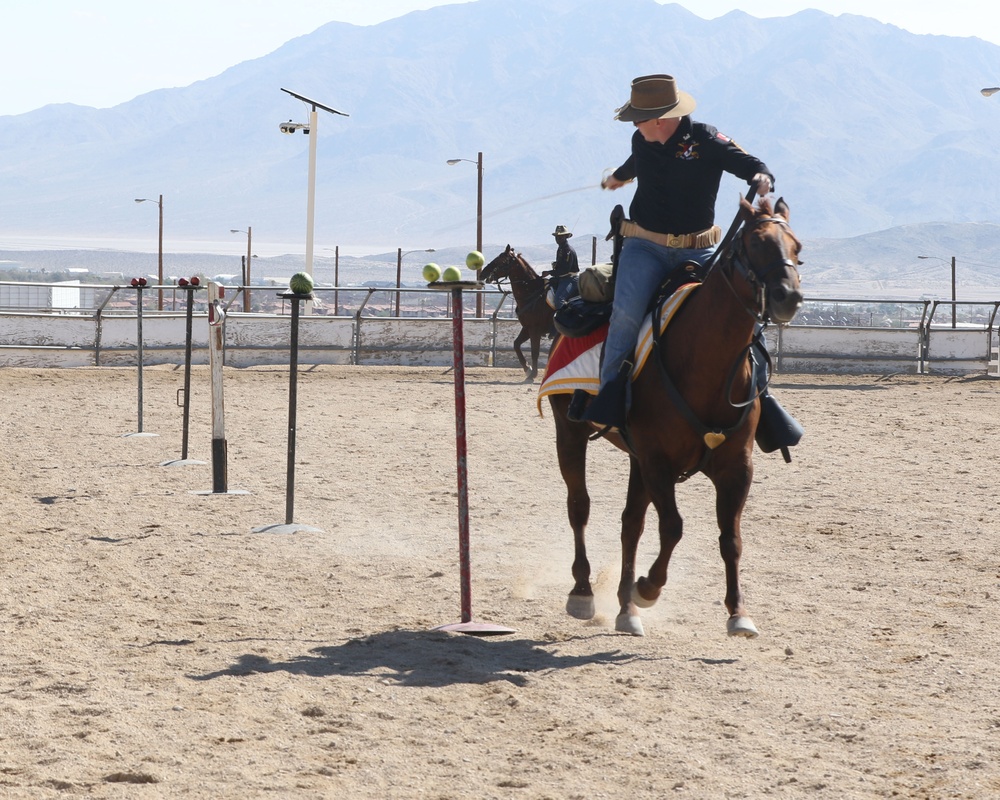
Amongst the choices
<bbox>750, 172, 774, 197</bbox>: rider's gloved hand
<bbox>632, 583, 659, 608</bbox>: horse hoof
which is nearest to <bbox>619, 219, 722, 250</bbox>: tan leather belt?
<bbox>750, 172, 774, 197</bbox>: rider's gloved hand

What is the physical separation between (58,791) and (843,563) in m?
5.60

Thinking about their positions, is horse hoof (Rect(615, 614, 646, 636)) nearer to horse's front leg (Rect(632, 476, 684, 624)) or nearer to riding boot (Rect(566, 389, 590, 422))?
horse's front leg (Rect(632, 476, 684, 624))

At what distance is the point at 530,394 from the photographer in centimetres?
2164

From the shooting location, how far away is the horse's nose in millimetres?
5715

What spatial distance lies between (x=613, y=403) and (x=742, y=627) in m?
1.27

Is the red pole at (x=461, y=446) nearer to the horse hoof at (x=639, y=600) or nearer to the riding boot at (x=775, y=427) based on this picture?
the horse hoof at (x=639, y=600)

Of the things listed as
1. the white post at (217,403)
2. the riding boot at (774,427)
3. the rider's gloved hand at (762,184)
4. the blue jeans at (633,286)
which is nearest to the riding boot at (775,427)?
the riding boot at (774,427)

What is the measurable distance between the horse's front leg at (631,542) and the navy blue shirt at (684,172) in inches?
52.5

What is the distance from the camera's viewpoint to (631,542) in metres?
6.96

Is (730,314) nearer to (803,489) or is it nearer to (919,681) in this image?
(919,681)

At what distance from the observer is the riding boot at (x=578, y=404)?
279 inches

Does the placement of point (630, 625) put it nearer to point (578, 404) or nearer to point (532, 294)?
point (578, 404)

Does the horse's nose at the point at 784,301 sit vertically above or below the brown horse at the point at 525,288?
below

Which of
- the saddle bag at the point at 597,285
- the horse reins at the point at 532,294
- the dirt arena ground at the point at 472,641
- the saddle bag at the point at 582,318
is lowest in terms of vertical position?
the dirt arena ground at the point at 472,641
